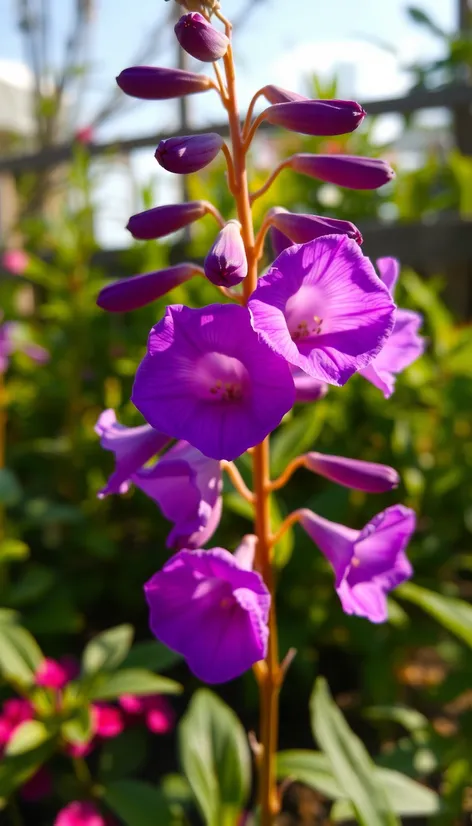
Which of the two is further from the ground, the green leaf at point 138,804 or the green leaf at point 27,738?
the green leaf at point 27,738

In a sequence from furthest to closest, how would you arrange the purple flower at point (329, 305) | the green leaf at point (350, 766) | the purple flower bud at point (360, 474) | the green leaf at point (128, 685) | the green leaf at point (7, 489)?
the green leaf at point (7, 489), the green leaf at point (128, 685), the green leaf at point (350, 766), the purple flower bud at point (360, 474), the purple flower at point (329, 305)

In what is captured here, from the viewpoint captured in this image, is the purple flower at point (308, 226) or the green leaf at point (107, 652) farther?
the green leaf at point (107, 652)

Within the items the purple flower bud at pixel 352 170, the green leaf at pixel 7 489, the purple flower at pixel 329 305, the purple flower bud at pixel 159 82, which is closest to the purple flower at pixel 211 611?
the purple flower at pixel 329 305

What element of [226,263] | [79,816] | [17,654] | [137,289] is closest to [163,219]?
[137,289]

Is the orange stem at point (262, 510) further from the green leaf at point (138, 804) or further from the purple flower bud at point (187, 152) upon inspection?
the green leaf at point (138, 804)

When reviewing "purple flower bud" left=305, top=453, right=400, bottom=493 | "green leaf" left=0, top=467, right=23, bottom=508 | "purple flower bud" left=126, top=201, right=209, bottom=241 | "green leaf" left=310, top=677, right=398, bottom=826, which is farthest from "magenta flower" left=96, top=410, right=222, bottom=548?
"green leaf" left=0, top=467, right=23, bottom=508

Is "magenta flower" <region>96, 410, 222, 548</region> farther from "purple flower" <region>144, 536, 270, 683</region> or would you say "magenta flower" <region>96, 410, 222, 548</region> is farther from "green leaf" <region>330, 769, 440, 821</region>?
"green leaf" <region>330, 769, 440, 821</region>

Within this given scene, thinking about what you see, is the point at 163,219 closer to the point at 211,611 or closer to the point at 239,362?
the point at 239,362

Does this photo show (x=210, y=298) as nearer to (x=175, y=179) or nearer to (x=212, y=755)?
(x=212, y=755)
